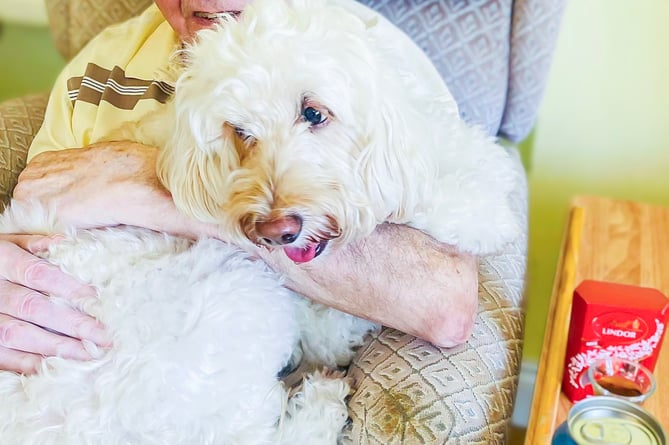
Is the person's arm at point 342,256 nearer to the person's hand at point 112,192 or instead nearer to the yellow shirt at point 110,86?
the person's hand at point 112,192

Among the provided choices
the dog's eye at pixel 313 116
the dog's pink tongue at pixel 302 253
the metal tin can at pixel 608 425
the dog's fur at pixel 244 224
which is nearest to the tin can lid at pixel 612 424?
the metal tin can at pixel 608 425

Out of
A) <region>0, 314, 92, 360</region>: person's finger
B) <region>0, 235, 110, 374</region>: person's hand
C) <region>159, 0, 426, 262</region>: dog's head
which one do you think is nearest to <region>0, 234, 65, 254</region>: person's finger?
<region>0, 235, 110, 374</region>: person's hand

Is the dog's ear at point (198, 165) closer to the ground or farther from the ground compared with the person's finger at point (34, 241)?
farther from the ground

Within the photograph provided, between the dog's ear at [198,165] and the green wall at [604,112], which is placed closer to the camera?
the dog's ear at [198,165]

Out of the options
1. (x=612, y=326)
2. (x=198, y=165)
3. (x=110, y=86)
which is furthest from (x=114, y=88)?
(x=612, y=326)

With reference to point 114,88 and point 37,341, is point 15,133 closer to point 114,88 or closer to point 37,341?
point 114,88

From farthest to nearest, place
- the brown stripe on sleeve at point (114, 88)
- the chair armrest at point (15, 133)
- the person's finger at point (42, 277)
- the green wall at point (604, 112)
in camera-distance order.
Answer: the green wall at point (604, 112) → the chair armrest at point (15, 133) → the brown stripe on sleeve at point (114, 88) → the person's finger at point (42, 277)

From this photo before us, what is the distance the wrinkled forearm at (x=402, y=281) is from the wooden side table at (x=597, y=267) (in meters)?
0.16

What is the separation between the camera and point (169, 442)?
1.03 m

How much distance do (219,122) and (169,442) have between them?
0.43 m

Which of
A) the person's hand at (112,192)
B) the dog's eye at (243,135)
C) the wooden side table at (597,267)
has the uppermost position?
the dog's eye at (243,135)

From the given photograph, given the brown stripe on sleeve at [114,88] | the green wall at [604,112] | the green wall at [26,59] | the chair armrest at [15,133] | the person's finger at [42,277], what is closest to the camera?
the person's finger at [42,277]

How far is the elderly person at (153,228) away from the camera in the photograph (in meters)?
1.08

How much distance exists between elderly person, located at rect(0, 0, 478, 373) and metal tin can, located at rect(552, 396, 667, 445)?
0.18 meters
